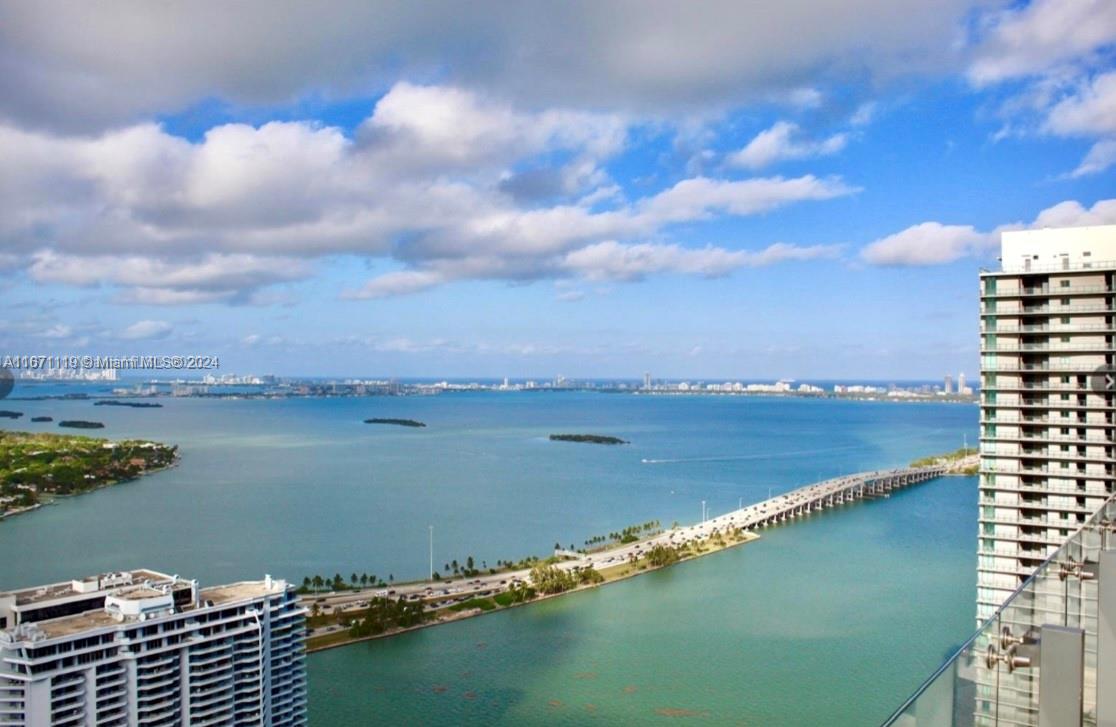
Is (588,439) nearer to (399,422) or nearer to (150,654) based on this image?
(399,422)

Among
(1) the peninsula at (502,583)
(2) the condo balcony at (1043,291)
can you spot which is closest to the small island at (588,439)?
(1) the peninsula at (502,583)

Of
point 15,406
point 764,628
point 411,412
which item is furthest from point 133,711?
point 411,412

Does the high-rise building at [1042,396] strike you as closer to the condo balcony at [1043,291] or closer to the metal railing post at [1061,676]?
the condo balcony at [1043,291]

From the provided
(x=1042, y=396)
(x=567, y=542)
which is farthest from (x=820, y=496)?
(x=1042, y=396)

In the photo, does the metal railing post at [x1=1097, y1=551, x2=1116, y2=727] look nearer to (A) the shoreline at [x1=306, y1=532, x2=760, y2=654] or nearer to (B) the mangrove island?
(A) the shoreline at [x1=306, y1=532, x2=760, y2=654]

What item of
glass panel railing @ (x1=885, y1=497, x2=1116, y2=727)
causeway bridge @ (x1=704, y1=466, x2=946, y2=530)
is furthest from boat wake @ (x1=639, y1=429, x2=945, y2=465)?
glass panel railing @ (x1=885, y1=497, x2=1116, y2=727)

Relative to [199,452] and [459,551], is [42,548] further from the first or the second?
[199,452]
